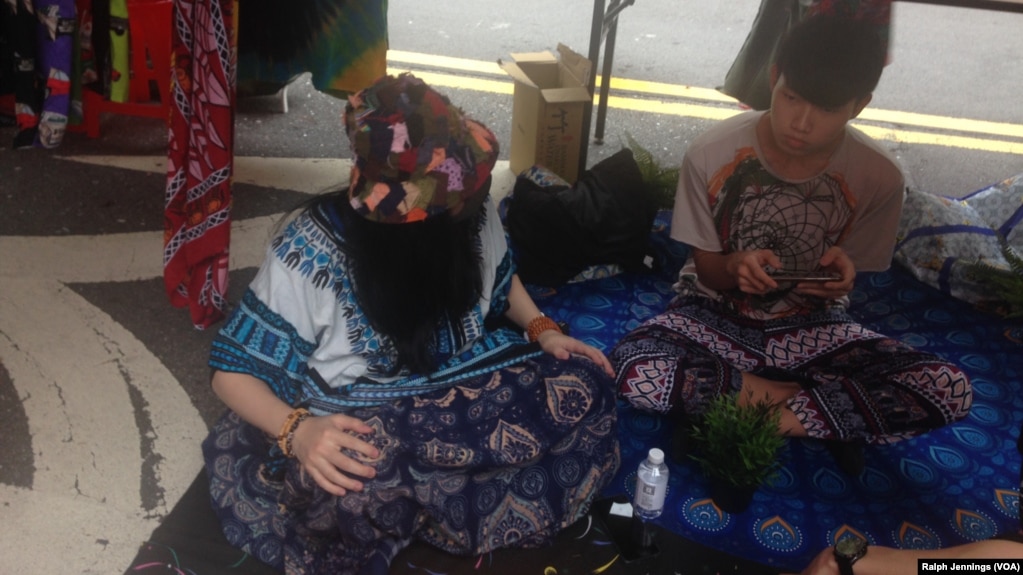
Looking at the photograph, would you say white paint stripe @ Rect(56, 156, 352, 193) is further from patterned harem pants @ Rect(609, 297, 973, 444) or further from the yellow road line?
patterned harem pants @ Rect(609, 297, 973, 444)

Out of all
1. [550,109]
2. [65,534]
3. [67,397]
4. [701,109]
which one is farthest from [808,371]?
[701,109]

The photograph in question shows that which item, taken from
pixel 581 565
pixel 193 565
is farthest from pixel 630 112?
pixel 193 565

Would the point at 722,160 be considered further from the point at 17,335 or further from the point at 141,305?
the point at 17,335

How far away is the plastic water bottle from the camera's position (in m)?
1.93

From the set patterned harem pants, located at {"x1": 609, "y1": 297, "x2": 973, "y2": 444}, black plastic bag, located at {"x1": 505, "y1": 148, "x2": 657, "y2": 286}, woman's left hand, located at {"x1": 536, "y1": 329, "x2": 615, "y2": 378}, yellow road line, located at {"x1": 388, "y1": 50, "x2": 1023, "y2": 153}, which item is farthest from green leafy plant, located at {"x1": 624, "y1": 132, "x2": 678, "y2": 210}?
woman's left hand, located at {"x1": 536, "y1": 329, "x2": 615, "y2": 378}

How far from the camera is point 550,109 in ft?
10.6

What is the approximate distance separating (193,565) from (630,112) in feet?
10.4

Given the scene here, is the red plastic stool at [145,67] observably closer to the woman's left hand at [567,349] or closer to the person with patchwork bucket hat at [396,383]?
the person with patchwork bucket hat at [396,383]

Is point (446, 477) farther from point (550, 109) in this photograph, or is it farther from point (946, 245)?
point (946, 245)

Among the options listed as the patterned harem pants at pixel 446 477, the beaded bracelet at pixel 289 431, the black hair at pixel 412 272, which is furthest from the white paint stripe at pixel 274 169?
the beaded bracelet at pixel 289 431

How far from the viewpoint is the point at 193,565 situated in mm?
1889

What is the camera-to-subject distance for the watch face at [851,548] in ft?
4.92

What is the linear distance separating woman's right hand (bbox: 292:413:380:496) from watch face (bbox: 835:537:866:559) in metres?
0.85

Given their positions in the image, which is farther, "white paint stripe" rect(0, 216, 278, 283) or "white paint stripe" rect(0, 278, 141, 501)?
"white paint stripe" rect(0, 216, 278, 283)
